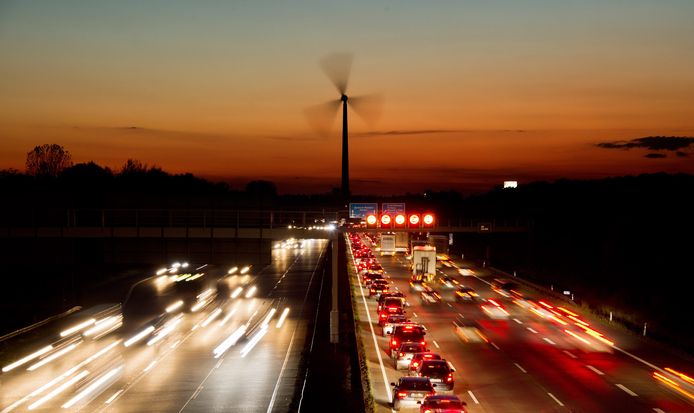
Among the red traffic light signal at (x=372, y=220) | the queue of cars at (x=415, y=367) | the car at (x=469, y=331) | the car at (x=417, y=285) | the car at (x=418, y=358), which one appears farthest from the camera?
the car at (x=417, y=285)

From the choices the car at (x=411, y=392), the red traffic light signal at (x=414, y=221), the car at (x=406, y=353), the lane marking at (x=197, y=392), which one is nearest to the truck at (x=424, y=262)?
the red traffic light signal at (x=414, y=221)

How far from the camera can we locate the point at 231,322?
53688 mm

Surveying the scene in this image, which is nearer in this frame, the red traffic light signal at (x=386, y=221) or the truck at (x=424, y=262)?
the red traffic light signal at (x=386, y=221)

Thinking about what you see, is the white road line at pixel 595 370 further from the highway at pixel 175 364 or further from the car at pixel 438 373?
the highway at pixel 175 364

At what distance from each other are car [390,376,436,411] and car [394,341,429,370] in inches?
305

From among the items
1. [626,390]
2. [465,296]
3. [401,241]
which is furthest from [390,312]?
[401,241]

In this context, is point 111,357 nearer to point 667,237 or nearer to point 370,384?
point 370,384

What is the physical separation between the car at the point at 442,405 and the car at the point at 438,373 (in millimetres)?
4911

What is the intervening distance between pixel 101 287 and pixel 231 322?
18.2 meters

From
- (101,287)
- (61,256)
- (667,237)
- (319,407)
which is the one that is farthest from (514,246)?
(319,407)

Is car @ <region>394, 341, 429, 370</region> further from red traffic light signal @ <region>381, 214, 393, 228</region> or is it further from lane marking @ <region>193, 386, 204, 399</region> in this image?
red traffic light signal @ <region>381, 214, 393, 228</region>

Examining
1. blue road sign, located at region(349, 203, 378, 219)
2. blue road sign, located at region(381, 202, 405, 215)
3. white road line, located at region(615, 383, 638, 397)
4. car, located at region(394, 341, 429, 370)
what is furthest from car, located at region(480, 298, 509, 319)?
white road line, located at region(615, 383, 638, 397)

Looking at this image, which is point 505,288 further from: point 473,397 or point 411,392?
point 411,392

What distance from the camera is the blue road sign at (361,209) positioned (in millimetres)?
48125
